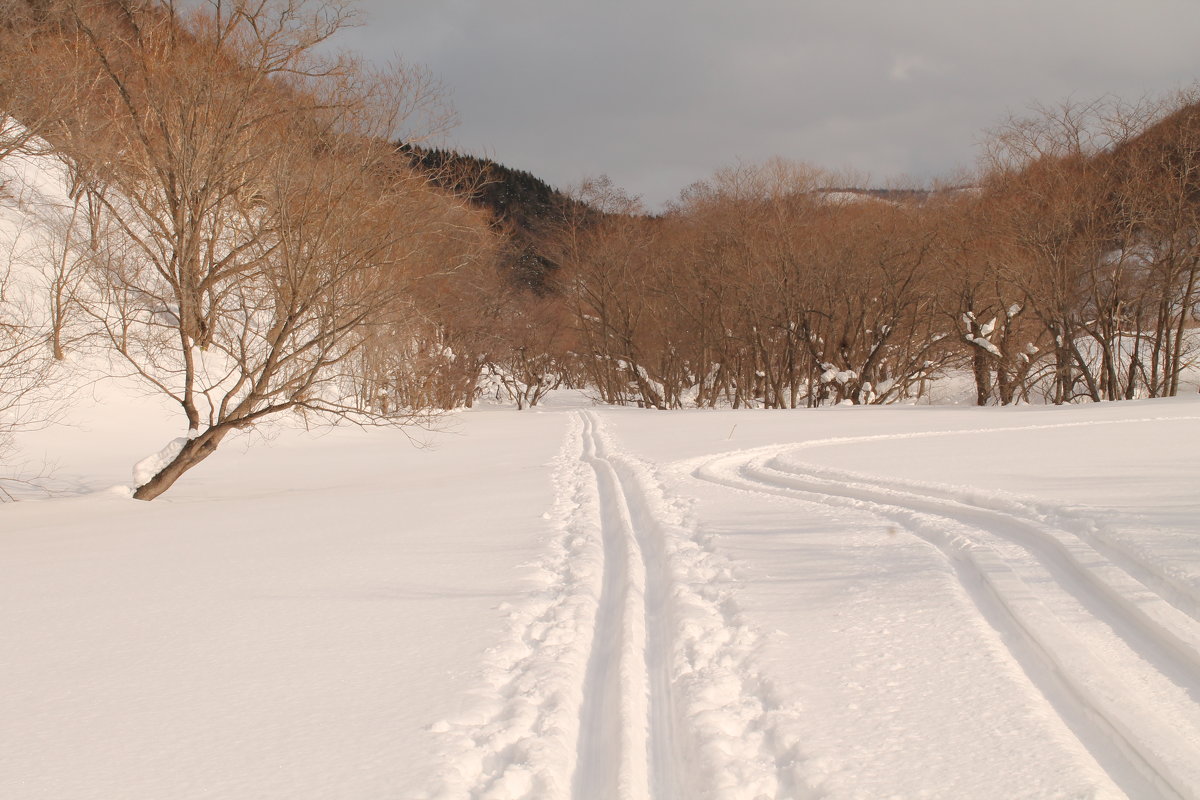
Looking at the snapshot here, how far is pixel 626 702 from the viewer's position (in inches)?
138

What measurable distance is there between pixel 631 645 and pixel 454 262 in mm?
11211

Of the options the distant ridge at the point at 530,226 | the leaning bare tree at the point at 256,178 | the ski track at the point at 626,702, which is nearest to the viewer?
the ski track at the point at 626,702

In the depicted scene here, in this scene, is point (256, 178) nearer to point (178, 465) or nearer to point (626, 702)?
point (178, 465)

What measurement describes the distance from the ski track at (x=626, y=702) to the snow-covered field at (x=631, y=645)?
0.02 metres

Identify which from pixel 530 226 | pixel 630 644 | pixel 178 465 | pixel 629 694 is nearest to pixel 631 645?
pixel 630 644

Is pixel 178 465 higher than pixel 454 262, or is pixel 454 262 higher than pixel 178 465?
pixel 454 262

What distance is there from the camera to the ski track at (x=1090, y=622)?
2.99 meters

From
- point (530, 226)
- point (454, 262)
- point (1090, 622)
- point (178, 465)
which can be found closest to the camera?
point (1090, 622)

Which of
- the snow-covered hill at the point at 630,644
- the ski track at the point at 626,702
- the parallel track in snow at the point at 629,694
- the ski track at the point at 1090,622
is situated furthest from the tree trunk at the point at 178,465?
the ski track at the point at 1090,622

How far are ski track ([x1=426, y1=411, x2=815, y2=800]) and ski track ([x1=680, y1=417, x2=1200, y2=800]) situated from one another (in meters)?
1.24

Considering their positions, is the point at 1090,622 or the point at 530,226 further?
the point at 530,226

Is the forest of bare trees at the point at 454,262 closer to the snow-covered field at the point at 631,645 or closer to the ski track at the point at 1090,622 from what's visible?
the snow-covered field at the point at 631,645

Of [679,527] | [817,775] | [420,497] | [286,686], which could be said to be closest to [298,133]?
[420,497]

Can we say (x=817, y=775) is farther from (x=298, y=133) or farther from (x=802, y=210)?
(x=802, y=210)
